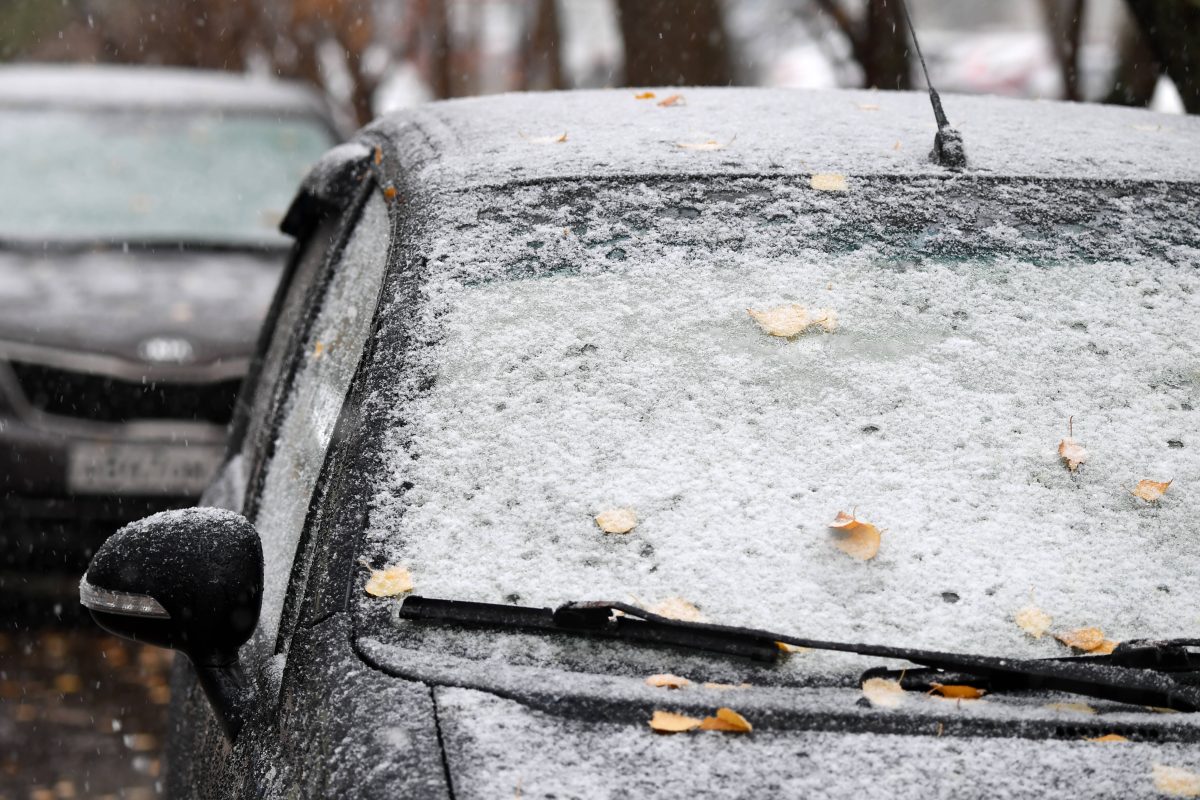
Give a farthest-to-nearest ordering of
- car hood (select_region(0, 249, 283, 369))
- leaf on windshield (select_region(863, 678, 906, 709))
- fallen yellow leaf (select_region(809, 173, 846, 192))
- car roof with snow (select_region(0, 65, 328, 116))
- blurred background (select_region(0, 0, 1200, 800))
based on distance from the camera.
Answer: car roof with snow (select_region(0, 65, 328, 116)) < car hood (select_region(0, 249, 283, 369)) < blurred background (select_region(0, 0, 1200, 800)) < fallen yellow leaf (select_region(809, 173, 846, 192)) < leaf on windshield (select_region(863, 678, 906, 709))

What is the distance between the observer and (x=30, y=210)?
5.73 metres

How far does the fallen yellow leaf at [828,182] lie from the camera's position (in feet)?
7.39

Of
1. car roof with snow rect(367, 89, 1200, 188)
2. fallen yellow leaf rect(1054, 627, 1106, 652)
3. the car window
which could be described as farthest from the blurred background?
fallen yellow leaf rect(1054, 627, 1106, 652)

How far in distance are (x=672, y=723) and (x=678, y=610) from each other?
0.59ft

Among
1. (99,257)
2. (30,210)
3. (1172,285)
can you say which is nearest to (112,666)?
(99,257)

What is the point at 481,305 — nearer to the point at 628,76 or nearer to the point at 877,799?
the point at 877,799

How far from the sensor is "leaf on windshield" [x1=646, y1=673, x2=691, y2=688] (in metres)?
1.63

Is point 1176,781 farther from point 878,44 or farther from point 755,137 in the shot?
point 878,44

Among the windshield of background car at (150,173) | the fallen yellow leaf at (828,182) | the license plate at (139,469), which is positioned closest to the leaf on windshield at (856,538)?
the fallen yellow leaf at (828,182)

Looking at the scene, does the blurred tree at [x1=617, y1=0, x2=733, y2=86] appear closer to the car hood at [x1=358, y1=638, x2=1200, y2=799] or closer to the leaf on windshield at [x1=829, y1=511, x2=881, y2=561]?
the leaf on windshield at [x1=829, y1=511, x2=881, y2=561]

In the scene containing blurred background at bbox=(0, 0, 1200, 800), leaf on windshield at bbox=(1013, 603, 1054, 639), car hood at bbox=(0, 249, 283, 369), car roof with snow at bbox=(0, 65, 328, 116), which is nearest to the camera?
leaf on windshield at bbox=(1013, 603, 1054, 639)

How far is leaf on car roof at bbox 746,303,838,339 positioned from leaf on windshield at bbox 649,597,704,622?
1.61 ft

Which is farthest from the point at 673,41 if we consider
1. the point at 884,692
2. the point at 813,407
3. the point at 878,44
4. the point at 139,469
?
the point at 884,692

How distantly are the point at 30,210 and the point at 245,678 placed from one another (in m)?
4.45
